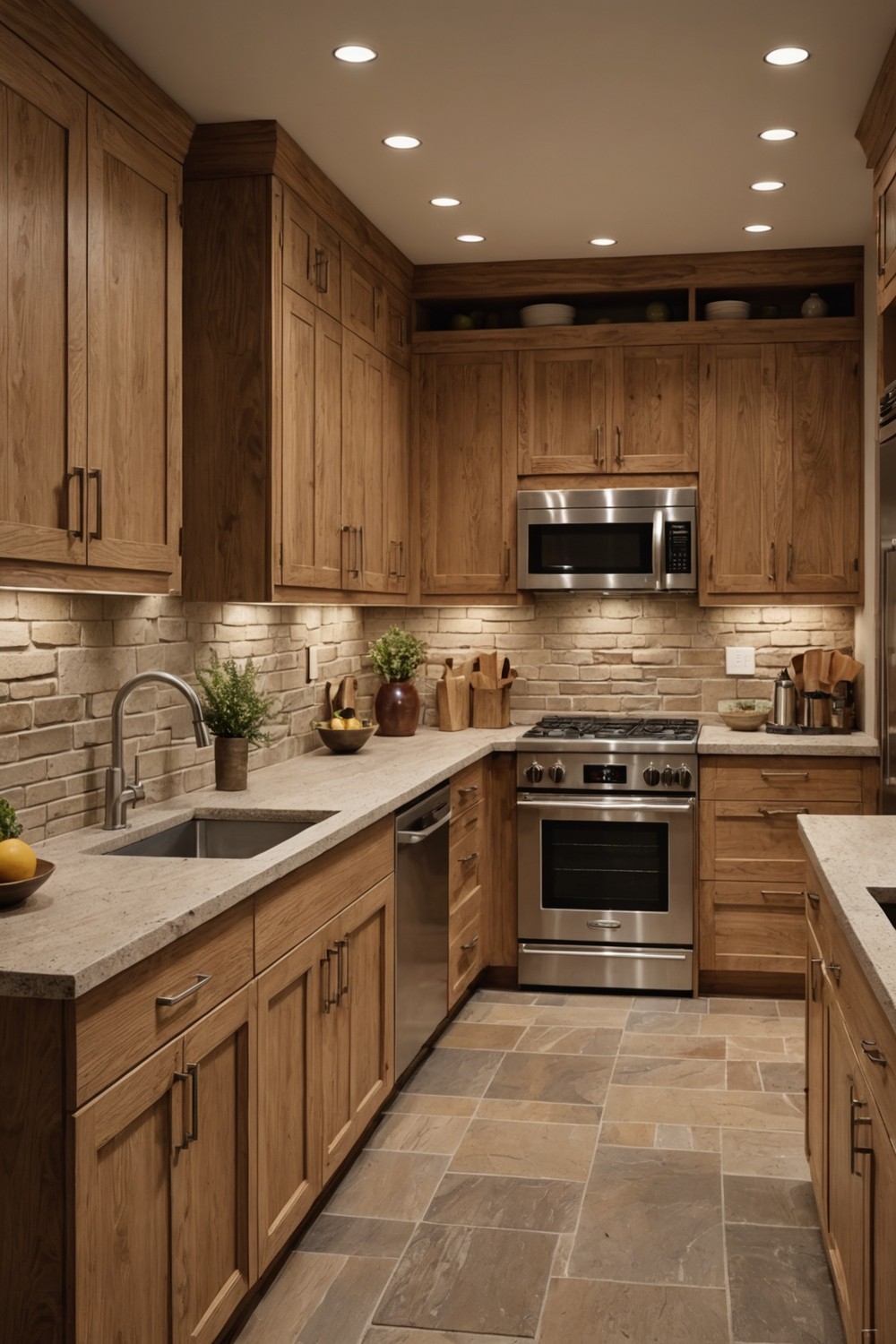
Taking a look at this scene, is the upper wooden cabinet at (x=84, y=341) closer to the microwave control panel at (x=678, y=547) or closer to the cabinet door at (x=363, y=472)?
the cabinet door at (x=363, y=472)

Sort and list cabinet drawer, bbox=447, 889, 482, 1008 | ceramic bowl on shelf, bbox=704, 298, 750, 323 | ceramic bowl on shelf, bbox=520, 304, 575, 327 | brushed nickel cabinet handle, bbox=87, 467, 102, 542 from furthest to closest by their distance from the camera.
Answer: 1. ceramic bowl on shelf, bbox=520, 304, 575, 327
2. ceramic bowl on shelf, bbox=704, 298, 750, 323
3. cabinet drawer, bbox=447, 889, 482, 1008
4. brushed nickel cabinet handle, bbox=87, 467, 102, 542

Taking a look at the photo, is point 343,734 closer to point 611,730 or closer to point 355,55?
point 611,730

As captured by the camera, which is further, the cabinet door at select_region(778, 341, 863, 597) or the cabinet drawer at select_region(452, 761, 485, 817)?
the cabinet door at select_region(778, 341, 863, 597)

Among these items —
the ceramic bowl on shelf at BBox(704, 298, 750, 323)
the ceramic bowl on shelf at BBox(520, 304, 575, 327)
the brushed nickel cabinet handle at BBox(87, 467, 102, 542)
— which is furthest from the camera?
the ceramic bowl on shelf at BBox(520, 304, 575, 327)

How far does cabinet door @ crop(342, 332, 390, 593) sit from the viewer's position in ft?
14.6

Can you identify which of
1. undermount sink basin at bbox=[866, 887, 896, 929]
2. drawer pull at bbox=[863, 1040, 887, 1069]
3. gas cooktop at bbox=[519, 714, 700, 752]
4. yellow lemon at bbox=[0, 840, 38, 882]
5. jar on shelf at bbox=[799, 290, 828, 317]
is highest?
jar on shelf at bbox=[799, 290, 828, 317]

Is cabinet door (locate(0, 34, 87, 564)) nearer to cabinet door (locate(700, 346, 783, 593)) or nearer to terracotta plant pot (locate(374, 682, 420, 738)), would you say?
terracotta plant pot (locate(374, 682, 420, 738))

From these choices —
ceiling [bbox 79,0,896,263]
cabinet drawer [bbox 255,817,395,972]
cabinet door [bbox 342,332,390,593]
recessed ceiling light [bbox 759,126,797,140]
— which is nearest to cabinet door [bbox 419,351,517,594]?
cabinet door [bbox 342,332,390,593]

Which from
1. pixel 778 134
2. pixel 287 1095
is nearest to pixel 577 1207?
pixel 287 1095

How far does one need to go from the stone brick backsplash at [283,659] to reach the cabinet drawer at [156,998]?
0.72 metres

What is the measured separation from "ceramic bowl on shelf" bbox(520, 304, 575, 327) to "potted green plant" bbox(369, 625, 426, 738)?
1419 millimetres

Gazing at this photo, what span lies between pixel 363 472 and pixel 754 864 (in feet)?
6.81

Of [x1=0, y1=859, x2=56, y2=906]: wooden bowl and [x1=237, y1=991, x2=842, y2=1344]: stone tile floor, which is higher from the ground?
[x1=0, y1=859, x2=56, y2=906]: wooden bowl

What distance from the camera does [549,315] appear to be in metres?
5.32
